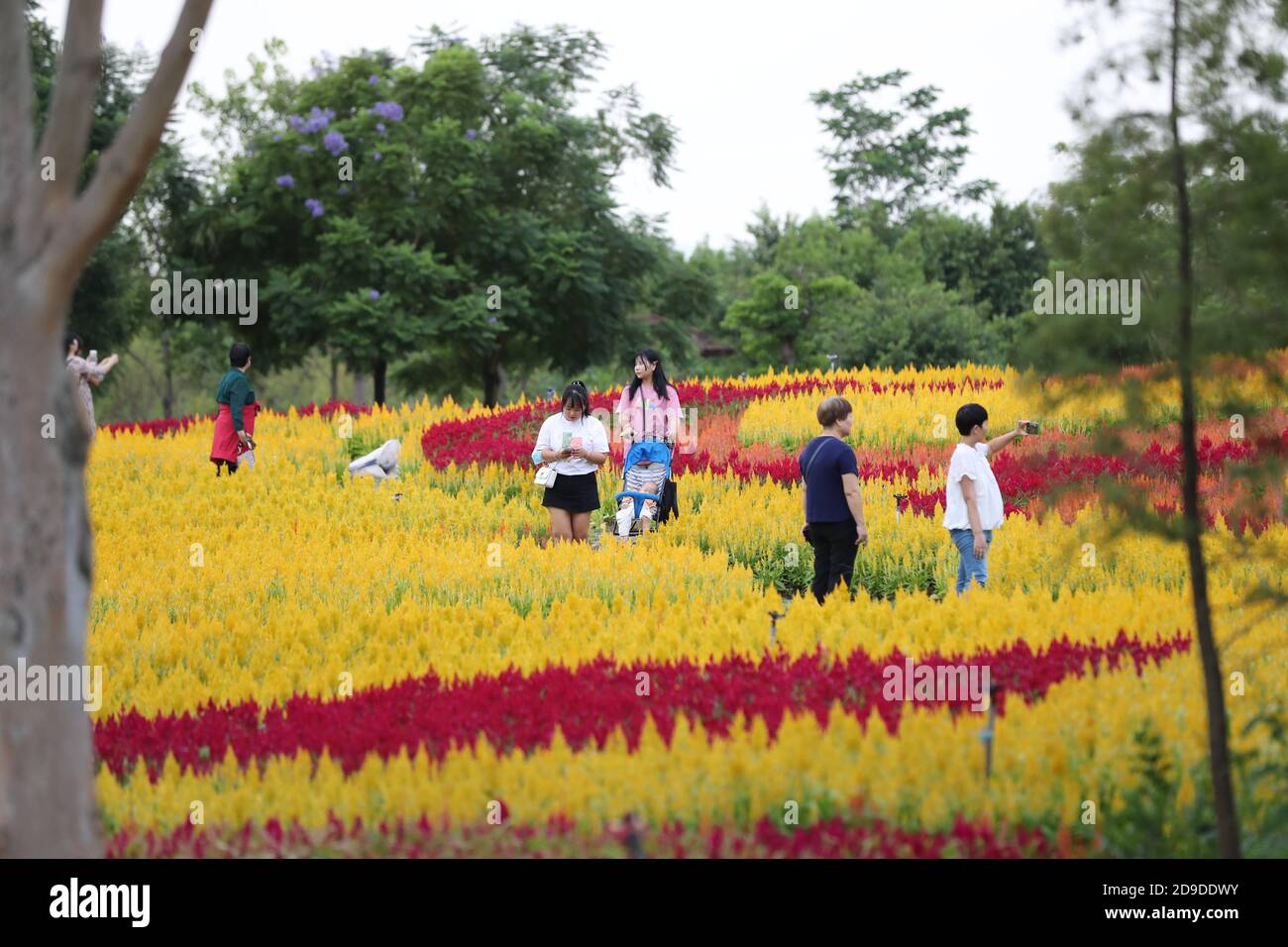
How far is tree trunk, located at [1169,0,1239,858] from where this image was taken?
5.51m

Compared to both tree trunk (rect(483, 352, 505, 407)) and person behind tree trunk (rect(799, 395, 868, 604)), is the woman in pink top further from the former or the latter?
tree trunk (rect(483, 352, 505, 407))

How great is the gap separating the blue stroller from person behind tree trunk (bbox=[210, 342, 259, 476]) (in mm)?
4352

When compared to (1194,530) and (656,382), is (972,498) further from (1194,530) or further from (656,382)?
(1194,530)

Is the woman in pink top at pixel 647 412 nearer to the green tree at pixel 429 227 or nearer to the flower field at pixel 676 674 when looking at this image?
the flower field at pixel 676 674

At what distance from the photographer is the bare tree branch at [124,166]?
16.4 feet

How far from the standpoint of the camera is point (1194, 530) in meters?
5.74

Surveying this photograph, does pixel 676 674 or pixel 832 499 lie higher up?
pixel 832 499

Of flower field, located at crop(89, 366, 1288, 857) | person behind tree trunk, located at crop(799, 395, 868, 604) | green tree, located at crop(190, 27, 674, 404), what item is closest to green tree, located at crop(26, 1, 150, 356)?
green tree, located at crop(190, 27, 674, 404)

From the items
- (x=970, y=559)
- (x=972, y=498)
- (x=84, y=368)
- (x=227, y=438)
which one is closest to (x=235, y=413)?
(x=227, y=438)

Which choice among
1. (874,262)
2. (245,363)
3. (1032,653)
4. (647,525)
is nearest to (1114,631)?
(1032,653)

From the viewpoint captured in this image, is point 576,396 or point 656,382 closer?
point 576,396

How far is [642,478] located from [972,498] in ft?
12.8

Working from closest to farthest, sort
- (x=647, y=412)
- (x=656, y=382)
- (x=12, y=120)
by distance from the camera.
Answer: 1. (x=12, y=120)
2. (x=647, y=412)
3. (x=656, y=382)
